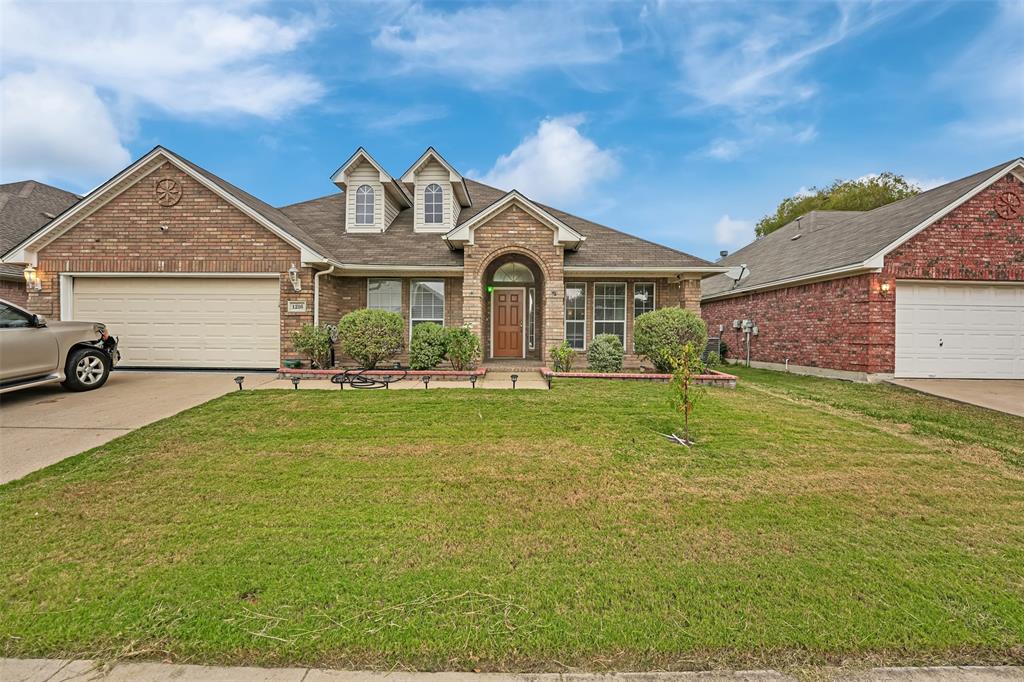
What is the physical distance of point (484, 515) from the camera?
342cm

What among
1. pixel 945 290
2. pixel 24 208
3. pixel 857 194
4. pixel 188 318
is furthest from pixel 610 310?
pixel 857 194

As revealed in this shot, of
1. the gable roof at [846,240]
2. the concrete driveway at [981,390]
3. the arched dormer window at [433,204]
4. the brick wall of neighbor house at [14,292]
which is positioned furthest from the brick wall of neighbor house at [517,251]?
the brick wall of neighbor house at [14,292]

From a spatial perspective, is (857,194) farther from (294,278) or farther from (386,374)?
(294,278)

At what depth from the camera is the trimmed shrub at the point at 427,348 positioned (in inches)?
381

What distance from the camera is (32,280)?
10.2 m

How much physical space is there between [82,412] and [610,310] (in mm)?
11409

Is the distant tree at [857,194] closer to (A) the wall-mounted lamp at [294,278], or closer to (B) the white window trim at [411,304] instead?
(B) the white window trim at [411,304]

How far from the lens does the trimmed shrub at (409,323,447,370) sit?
9.67 metres

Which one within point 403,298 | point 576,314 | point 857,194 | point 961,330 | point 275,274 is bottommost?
point 961,330

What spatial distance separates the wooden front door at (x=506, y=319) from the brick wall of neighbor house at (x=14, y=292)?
1402 centimetres

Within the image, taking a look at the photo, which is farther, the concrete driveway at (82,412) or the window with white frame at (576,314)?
the window with white frame at (576,314)

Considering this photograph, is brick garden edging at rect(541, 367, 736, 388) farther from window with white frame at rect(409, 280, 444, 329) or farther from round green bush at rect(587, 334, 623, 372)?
window with white frame at rect(409, 280, 444, 329)

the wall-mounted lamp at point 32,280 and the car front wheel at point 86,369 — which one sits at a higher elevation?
the wall-mounted lamp at point 32,280

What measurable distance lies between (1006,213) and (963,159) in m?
15.5
